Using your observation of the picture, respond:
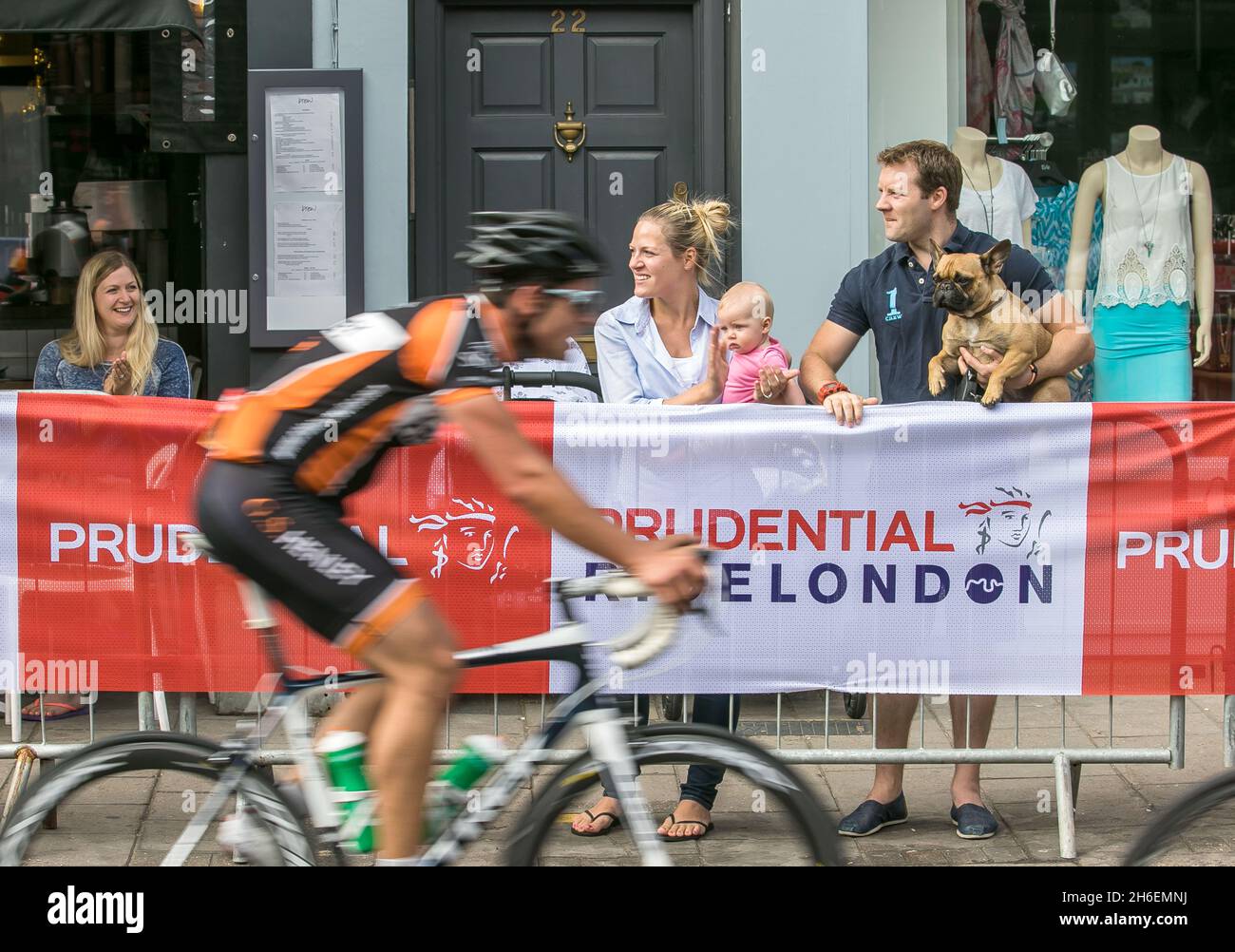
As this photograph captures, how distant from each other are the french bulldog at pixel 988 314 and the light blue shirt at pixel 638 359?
0.94m

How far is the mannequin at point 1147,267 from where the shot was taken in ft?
28.8

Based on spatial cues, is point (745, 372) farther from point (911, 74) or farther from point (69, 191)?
point (69, 191)

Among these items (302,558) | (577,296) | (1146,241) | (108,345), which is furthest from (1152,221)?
(302,558)

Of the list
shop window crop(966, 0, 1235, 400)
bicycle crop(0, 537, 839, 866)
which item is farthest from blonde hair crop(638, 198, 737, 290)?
shop window crop(966, 0, 1235, 400)

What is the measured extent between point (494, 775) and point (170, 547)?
2.13 metres

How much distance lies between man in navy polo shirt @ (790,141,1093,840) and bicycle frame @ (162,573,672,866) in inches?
85.7

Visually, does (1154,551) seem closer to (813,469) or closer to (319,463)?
(813,469)

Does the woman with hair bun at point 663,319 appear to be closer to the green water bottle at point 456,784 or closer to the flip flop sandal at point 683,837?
the flip flop sandal at point 683,837

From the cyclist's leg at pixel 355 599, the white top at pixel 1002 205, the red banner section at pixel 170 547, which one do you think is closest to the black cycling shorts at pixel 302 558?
the cyclist's leg at pixel 355 599

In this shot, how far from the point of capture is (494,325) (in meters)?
3.89

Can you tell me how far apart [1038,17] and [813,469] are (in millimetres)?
4396

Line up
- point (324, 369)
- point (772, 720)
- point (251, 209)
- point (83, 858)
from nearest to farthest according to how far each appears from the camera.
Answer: point (324, 369), point (83, 858), point (772, 720), point (251, 209)

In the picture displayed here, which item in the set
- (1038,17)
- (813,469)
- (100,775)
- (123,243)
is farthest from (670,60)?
(100,775)

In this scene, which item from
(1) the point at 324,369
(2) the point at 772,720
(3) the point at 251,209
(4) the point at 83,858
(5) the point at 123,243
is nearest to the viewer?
(1) the point at 324,369
